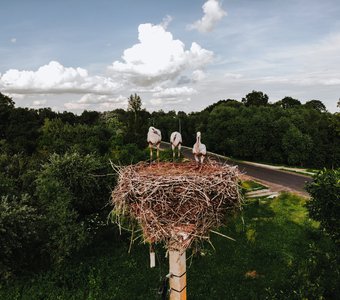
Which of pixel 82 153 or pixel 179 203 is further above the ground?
pixel 179 203

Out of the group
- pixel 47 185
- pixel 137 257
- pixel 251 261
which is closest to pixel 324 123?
pixel 251 261

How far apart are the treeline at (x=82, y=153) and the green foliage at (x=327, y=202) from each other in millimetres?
7949

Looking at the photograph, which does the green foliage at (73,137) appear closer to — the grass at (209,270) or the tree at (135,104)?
the tree at (135,104)

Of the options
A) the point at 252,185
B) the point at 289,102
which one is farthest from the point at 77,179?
the point at 289,102

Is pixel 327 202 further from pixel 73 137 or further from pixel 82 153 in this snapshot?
pixel 73 137

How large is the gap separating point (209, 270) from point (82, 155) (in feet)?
30.9

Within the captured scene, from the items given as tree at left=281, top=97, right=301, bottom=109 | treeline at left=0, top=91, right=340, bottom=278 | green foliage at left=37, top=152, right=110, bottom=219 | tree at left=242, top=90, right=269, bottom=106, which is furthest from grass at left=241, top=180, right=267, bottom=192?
tree at left=281, top=97, right=301, bottom=109

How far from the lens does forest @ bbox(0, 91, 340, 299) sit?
1409cm

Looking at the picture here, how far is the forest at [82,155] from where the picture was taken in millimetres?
14094

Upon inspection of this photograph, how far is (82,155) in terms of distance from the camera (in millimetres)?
18000

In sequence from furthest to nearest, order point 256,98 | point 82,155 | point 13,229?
point 256,98 → point 82,155 → point 13,229

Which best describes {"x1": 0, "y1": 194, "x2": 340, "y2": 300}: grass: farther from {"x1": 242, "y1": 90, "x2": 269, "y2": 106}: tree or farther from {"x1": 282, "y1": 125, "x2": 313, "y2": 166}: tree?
{"x1": 242, "y1": 90, "x2": 269, "y2": 106}: tree

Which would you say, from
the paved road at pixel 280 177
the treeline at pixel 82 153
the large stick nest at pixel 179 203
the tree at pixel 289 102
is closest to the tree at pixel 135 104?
the treeline at pixel 82 153

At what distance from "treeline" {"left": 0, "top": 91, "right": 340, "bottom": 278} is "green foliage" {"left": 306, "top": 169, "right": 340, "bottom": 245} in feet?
26.1
